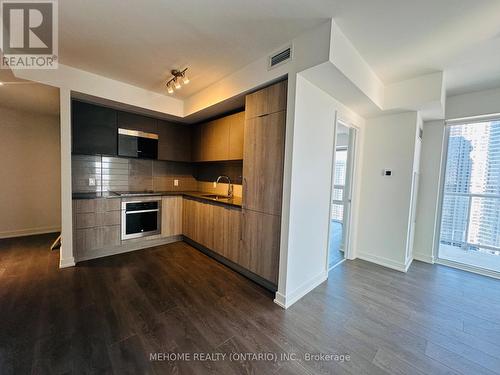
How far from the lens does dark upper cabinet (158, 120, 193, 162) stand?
12.9 ft

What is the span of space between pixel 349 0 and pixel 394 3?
0.34m

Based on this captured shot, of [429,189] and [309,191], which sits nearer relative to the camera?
[309,191]

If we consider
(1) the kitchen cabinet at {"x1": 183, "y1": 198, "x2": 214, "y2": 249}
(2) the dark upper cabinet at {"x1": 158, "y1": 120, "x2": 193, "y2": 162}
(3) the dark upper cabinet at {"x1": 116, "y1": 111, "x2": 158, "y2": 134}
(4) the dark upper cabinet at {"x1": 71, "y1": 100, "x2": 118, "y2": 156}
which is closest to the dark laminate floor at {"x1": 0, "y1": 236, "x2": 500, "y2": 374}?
(1) the kitchen cabinet at {"x1": 183, "y1": 198, "x2": 214, "y2": 249}

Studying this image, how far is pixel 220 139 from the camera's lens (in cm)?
355

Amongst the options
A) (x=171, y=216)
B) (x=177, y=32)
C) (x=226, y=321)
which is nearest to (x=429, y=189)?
(x=226, y=321)

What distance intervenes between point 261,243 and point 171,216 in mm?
2113

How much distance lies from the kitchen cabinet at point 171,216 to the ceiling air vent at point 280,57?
279cm

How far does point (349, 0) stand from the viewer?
60.1 inches

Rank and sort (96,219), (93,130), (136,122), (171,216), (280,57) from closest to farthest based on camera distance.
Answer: (280,57) → (96,219) → (93,130) → (136,122) → (171,216)

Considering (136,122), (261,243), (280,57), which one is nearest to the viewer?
(280,57)

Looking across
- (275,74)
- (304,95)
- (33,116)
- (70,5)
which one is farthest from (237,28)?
(33,116)

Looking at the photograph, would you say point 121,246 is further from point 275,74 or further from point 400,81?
point 400,81

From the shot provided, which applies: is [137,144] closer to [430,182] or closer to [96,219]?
[96,219]

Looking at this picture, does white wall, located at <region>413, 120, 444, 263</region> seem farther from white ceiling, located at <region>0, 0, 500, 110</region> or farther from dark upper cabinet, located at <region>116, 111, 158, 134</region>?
dark upper cabinet, located at <region>116, 111, 158, 134</region>
